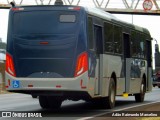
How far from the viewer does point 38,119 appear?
668 inches

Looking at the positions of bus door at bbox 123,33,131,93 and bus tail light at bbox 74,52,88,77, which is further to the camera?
bus door at bbox 123,33,131,93

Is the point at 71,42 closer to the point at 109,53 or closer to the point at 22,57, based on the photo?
the point at 22,57

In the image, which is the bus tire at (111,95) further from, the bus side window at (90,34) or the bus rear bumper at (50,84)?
the bus rear bumper at (50,84)

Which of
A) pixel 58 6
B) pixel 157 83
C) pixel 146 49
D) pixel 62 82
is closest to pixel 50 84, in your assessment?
pixel 62 82

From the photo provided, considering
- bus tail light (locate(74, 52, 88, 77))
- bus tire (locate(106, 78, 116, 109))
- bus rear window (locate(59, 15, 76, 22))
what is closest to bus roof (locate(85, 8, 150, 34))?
bus rear window (locate(59, 15, 76, 22))

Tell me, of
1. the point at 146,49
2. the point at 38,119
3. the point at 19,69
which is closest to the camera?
the point at 38,119

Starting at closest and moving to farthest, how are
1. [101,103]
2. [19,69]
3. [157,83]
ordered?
[19,69], [101,103], [157,83]

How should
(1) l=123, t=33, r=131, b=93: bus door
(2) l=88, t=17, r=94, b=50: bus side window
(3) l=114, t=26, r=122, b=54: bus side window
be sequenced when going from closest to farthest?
(2) l=88, t=17, r=94, b=50: bus side window
(3) l=114, t=26, r=122, b=54: bus side window
(1) l=123, t=33, r=131, b=93: bus door

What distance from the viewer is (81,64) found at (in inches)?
704

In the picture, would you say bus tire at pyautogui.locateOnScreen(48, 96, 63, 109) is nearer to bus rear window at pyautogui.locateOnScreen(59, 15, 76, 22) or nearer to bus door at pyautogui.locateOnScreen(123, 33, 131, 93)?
bus door at pyautogui.locateOnScreen(123, 33, 131, 93)

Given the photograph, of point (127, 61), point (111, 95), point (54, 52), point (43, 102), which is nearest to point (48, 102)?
point (43, 102)

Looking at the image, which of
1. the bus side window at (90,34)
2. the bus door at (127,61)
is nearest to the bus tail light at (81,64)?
the bus side window at (90,34)

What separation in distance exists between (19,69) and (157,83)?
37.1 metres

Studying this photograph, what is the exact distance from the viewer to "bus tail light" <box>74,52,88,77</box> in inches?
702
